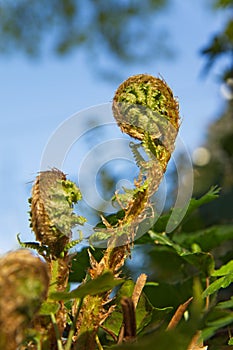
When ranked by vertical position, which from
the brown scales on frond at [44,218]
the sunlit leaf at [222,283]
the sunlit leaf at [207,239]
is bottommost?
the sunlit leaf at [222,283]

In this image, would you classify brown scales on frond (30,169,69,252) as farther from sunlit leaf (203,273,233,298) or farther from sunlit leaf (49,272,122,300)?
sunlit leaf (203,273,233,298)

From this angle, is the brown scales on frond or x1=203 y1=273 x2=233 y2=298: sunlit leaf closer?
the brown scales on frond

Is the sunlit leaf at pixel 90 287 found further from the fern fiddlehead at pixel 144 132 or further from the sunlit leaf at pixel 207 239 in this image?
the sunlit leaf at pixel 207 239

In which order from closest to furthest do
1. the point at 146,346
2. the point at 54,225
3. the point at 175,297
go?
1. the point at 146,346
2. the point at 54,225
3. the point at 175,297

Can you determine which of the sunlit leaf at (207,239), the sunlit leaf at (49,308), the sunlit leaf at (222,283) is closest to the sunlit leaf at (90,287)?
the sunlit leaf at (49,308)

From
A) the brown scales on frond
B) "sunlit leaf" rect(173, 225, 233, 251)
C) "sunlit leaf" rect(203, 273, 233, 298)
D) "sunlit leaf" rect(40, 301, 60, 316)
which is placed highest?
"sunlit leaf" rect(173, 225, 233, 251)

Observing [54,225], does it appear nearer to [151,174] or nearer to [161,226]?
[151,174]

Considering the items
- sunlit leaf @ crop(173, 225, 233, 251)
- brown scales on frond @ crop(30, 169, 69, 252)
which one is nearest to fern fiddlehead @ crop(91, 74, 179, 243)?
brown scales on frond @ crop(30, 169, 69, 252)

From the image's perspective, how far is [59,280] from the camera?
0.27 metres

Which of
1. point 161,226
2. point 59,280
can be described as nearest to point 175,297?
point 161,226

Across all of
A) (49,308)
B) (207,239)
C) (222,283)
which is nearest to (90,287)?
(49,308)

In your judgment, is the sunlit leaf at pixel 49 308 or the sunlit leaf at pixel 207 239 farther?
the sunlit leaf at pixel 207 239

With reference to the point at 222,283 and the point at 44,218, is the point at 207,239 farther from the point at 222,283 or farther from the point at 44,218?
the point at 44,218

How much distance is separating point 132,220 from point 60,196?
0.12ft
